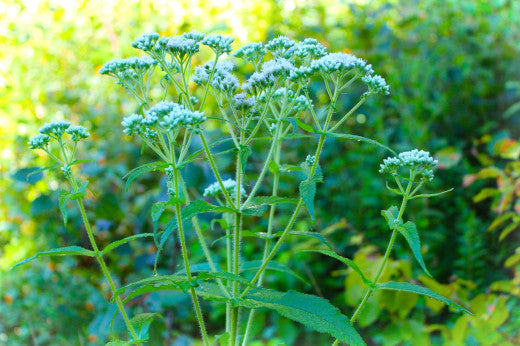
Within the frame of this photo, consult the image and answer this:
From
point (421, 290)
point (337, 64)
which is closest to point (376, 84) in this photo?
point (337, 64)

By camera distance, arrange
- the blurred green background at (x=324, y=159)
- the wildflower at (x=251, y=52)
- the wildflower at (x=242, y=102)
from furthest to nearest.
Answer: the blurred green background at (x=324, y=159), the wildflower at (x=251, y=52), the wildflower at (x=242, y=102)

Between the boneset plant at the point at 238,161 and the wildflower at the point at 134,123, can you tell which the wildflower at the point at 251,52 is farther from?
the wildflower at the point at 134,123

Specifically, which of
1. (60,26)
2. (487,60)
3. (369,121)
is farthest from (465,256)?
(60,26)

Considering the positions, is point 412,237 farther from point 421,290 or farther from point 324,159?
point 324,159

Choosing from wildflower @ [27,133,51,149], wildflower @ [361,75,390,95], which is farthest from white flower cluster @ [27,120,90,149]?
wildflower @ [361,75,390,95]

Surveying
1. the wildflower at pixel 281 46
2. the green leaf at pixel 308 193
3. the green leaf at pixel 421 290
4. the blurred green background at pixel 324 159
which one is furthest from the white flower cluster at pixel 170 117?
the blurred green background at pixel 324 159

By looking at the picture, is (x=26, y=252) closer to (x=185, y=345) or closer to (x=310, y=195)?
(x=185, y=345)
